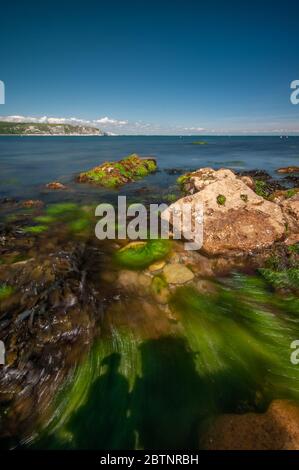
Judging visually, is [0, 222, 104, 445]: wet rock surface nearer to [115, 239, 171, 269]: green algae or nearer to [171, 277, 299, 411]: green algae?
[115, 239, 171, 269]: green algae

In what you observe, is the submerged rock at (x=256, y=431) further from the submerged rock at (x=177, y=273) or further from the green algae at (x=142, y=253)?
the green algae at (x=142, y=253)

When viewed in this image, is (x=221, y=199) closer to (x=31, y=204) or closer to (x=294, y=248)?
(x=294, y=248)

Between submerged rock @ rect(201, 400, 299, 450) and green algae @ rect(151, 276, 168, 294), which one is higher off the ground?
green algae @ rect(151, 276, 168, 294)

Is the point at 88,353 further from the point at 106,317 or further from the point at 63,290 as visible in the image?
the point at 63,290

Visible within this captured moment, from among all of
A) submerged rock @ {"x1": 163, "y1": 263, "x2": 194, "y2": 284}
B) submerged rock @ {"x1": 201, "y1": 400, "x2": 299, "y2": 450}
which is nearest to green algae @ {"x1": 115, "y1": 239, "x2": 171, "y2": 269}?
submerged rock @ {"x1": 163, "y1": 263, "x2": 194, "y2": 284}

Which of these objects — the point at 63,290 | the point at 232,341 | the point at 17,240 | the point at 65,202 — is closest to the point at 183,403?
the point at 232,341

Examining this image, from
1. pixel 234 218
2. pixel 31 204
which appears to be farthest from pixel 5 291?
pixel 31 204
